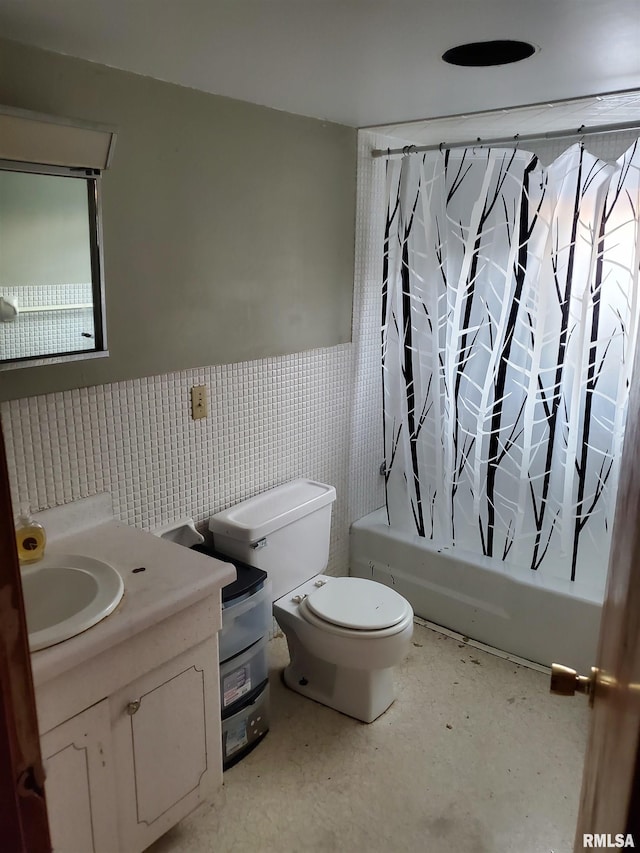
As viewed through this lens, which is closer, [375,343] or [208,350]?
[208,350]

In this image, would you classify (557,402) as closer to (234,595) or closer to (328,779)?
(234,595)

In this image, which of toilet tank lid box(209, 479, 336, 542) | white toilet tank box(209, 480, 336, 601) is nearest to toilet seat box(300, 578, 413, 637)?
white toilet tank box(209, 480, 336, 601)

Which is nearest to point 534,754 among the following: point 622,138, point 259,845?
point 259,845

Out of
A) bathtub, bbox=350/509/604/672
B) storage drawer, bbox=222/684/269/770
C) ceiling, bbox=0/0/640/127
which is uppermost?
ceiling, bbox=0/0/640/127

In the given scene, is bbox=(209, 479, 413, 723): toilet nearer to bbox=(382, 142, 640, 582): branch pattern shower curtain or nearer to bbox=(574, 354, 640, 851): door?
bbox=(382, 142, 640, 582): branch pattern shower curtain

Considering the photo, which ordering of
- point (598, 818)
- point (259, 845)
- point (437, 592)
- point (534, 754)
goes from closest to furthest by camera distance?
point (598, 818) < point (259, 845) < point (534, 754) < point (437, 592)

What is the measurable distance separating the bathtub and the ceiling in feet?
5.88

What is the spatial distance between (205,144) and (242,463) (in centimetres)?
113

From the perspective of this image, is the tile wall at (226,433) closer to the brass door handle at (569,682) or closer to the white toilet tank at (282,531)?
the white toilet tank at (282,531)

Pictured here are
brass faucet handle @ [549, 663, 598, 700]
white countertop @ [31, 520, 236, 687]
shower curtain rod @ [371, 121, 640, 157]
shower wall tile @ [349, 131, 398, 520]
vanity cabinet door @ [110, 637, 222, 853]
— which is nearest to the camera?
brass faucet handle @ [549, 663, 598, 700]

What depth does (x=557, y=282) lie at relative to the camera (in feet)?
7.80

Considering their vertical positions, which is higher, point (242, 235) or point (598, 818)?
point (242, 235)

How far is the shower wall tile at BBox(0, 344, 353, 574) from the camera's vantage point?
1819mm

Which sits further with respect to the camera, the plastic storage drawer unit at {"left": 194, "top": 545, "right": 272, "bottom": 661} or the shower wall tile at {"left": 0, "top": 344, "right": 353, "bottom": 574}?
the plastic storage drawer unit at {"left": 194, "top": 545, "right": 272, "bottom": 661}
